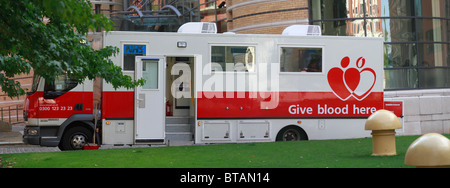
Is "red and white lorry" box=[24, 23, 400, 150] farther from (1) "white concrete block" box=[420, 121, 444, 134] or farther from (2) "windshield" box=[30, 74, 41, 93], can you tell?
(1) "white concrete block" box=[420, 121, 444, 134]

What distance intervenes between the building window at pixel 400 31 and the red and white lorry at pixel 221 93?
629cm

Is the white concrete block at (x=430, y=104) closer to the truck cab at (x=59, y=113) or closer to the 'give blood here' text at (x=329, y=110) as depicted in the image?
the 'give blood here' text at (x=329, y=110)

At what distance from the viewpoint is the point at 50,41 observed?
9.54 metres

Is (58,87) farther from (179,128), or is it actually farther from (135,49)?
(179,128)

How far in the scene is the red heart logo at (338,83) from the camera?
1509 centimetres

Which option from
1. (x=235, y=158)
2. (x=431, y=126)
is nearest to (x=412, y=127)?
(x=431, y=126)

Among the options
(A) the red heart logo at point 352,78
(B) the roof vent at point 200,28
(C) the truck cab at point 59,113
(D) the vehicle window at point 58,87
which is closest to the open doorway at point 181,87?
(B) the roof vent at point 200,28

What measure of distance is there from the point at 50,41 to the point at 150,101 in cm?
505

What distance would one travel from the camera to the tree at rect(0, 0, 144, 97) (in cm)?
773

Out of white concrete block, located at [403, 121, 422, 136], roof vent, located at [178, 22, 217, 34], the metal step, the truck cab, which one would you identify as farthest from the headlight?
white concrete block, located at [403, 121, 422, 136]

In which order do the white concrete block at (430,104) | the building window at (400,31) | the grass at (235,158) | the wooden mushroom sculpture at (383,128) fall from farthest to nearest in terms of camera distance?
the building window at (400,31)
the white concrete block at (430,104)
the wooden mushroom sculpture at (383,128)
the grass at (235,158)

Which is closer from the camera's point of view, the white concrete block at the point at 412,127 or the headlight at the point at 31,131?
the headlight at the point at 31,131

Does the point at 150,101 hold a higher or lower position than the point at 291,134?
higher

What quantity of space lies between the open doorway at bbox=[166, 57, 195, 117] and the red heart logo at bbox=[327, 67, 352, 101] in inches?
139
